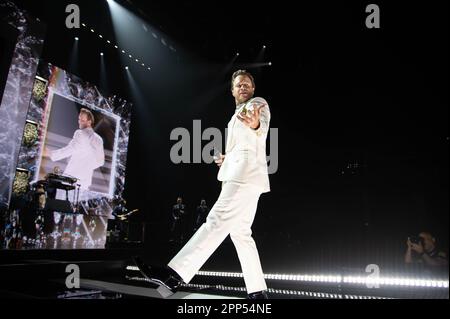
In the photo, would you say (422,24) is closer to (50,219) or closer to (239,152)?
(239,152)

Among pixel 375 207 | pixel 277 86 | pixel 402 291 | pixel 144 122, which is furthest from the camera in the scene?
pixel 144 122

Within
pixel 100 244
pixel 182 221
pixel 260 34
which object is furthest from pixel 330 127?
pixel 100 244

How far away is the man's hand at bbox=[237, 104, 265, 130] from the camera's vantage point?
1871 millimetres

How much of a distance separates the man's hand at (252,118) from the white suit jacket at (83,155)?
217 inches

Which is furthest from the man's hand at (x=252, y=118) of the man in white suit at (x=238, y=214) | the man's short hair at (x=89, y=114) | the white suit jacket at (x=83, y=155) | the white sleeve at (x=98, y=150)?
the man's short hair at (x=89, y=114)

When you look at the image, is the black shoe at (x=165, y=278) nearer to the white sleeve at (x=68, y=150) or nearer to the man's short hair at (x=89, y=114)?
Answer: the white sleeve at (x=68, y=150)

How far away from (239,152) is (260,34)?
182 inches

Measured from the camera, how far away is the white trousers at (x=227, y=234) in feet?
5.64

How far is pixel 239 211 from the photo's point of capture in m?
1.82

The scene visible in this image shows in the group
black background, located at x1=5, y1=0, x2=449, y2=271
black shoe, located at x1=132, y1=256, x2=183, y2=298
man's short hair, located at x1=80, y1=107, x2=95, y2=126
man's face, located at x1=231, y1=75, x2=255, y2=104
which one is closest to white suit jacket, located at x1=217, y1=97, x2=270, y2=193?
man's face, located at x1=231, y1=75, x2=255, y2=104

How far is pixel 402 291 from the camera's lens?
238 cm

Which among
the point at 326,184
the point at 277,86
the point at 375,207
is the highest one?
the point at 277,86

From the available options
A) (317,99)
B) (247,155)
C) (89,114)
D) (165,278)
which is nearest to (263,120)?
(247,155)

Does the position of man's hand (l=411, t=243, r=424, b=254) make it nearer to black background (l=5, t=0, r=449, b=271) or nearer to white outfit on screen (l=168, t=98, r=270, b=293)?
black background (l=5, t=0, r=449, b=271)
